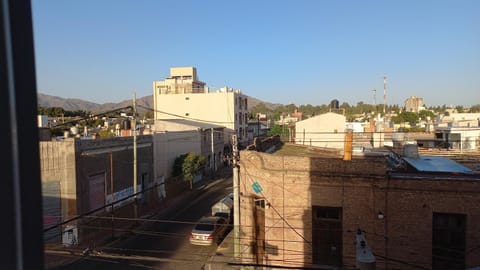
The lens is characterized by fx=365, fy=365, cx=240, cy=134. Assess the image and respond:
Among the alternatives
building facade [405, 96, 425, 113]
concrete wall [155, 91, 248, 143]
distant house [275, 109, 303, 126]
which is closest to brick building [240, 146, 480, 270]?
concrete wall [155, 91, 248, 143]

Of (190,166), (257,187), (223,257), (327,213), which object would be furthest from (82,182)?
(190,166)

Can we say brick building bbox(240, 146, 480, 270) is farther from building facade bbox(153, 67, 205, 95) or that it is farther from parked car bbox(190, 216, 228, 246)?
building facade bbox(153, 67, 205, 95)

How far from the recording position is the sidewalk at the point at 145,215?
50.0 ft

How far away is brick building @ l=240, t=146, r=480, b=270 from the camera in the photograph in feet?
35.8

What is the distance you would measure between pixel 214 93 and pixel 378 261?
41.9m

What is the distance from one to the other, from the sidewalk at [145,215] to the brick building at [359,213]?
614 centimetres

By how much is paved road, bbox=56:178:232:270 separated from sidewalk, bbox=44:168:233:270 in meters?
0.38

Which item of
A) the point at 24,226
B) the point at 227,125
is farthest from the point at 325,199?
the point at 227,125

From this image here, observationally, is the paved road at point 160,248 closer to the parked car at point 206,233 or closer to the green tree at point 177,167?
the parked car at point 206,233

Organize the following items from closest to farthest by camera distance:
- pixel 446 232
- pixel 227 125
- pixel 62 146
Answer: pixel 446 232, pixel 62 146, pixel 227 125

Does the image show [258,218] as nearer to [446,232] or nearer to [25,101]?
[446,232]

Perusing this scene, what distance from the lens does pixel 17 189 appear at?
930 millimetres

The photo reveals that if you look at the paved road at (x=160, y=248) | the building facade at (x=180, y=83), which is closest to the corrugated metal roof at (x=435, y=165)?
the paved road at (x=160, y=248)

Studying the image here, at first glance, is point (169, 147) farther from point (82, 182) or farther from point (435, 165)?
point (435, 165)
